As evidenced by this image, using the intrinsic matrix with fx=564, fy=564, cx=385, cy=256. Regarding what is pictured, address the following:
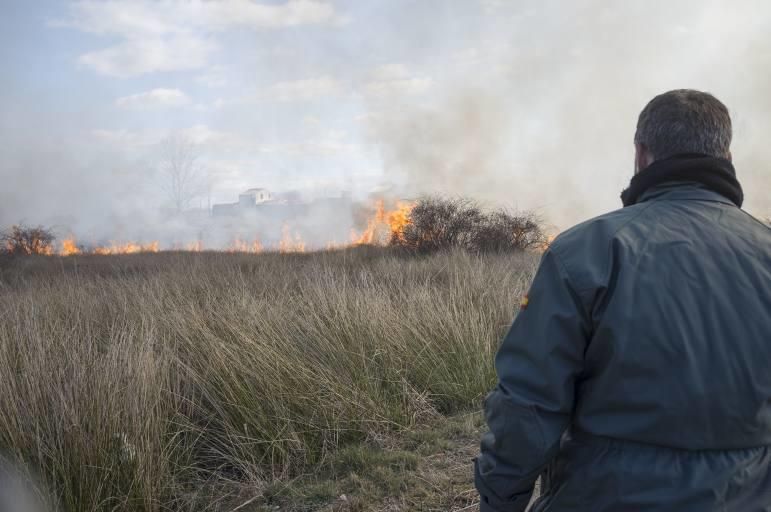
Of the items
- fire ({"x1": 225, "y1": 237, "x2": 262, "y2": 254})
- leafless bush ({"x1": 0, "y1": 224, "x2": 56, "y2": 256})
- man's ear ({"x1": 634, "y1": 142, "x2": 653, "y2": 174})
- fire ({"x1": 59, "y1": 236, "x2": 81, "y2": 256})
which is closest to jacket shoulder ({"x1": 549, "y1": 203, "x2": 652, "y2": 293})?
man's ear ({"x1": 634, "y1": 142, "x2": 653, "y2": 174})

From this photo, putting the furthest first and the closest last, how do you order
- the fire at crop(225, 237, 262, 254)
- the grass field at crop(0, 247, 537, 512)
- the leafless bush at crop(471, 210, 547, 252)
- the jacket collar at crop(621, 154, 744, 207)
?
the fire at crop(225, 237, 262, 254), the leafless bush at crop(471, 210, 547, 252), the grass field at crop(0, 247, 537, 512), the jacket collar at crop(621, 154, 744, 207)

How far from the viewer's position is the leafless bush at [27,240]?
16281mm

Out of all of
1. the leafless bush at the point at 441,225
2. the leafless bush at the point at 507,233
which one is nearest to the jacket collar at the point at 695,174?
the leafless bush at the point at 507,233

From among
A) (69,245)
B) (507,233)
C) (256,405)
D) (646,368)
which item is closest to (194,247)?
(69,245)

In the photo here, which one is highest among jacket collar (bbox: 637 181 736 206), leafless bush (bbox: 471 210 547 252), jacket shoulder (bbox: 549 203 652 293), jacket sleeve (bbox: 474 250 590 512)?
leafless bush (bbox: 471 210 547 252)

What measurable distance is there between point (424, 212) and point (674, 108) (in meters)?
13.4

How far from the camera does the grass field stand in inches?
118

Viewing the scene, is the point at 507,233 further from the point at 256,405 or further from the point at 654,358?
the point at 654,358

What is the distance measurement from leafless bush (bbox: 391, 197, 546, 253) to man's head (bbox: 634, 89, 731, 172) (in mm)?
12820

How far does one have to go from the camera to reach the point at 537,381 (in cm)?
141

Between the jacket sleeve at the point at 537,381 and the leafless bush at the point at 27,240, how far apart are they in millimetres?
17640

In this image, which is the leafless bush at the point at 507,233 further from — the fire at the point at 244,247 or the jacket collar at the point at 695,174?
the jacket collar at the point at 695,174

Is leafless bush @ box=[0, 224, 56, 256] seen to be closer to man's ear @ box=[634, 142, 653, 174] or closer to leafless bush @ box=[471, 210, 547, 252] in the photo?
leafless bush @ box=[471, 210, 547, 252]

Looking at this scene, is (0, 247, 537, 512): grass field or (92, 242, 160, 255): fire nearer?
(0, 247, 537, 512): grass field
